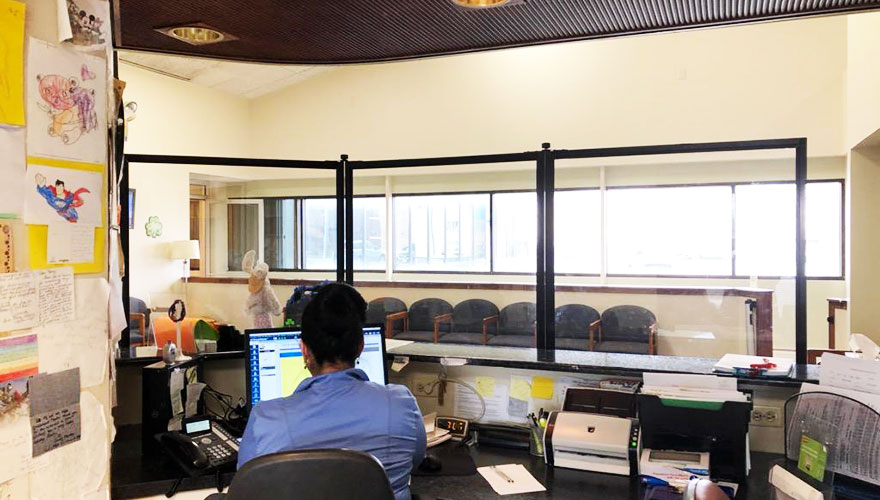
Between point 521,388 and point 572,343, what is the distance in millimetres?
1944

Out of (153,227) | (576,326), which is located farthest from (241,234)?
(153,227)

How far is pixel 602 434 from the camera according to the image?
6.07 ft

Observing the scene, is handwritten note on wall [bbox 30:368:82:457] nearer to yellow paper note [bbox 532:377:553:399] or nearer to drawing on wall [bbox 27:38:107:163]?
drawing on wall [bbox 27:38:107:163]

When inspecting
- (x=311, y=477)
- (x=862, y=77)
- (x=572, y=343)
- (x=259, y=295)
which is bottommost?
(x=572, y=343)

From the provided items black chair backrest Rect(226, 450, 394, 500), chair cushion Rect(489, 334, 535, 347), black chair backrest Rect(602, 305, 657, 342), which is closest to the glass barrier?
chair cushion Rect(489, 334, 535, 347)

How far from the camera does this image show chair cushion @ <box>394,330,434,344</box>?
14.9ft

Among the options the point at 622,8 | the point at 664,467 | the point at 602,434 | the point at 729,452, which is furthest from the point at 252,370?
the point at 622,8

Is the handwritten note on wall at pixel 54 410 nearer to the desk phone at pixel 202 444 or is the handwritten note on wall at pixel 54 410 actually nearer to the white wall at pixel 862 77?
the desk phone at pixel 202 444

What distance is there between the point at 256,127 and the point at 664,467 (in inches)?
303

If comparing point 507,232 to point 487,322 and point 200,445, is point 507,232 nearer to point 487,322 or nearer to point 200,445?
point 487,322

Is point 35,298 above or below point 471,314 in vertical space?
above

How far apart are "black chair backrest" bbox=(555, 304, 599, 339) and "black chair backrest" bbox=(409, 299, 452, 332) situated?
3.42 ft

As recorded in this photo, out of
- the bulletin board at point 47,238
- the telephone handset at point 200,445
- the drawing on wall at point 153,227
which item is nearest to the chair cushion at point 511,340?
the telephone handset at point 200,445

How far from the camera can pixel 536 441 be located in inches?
78.9
